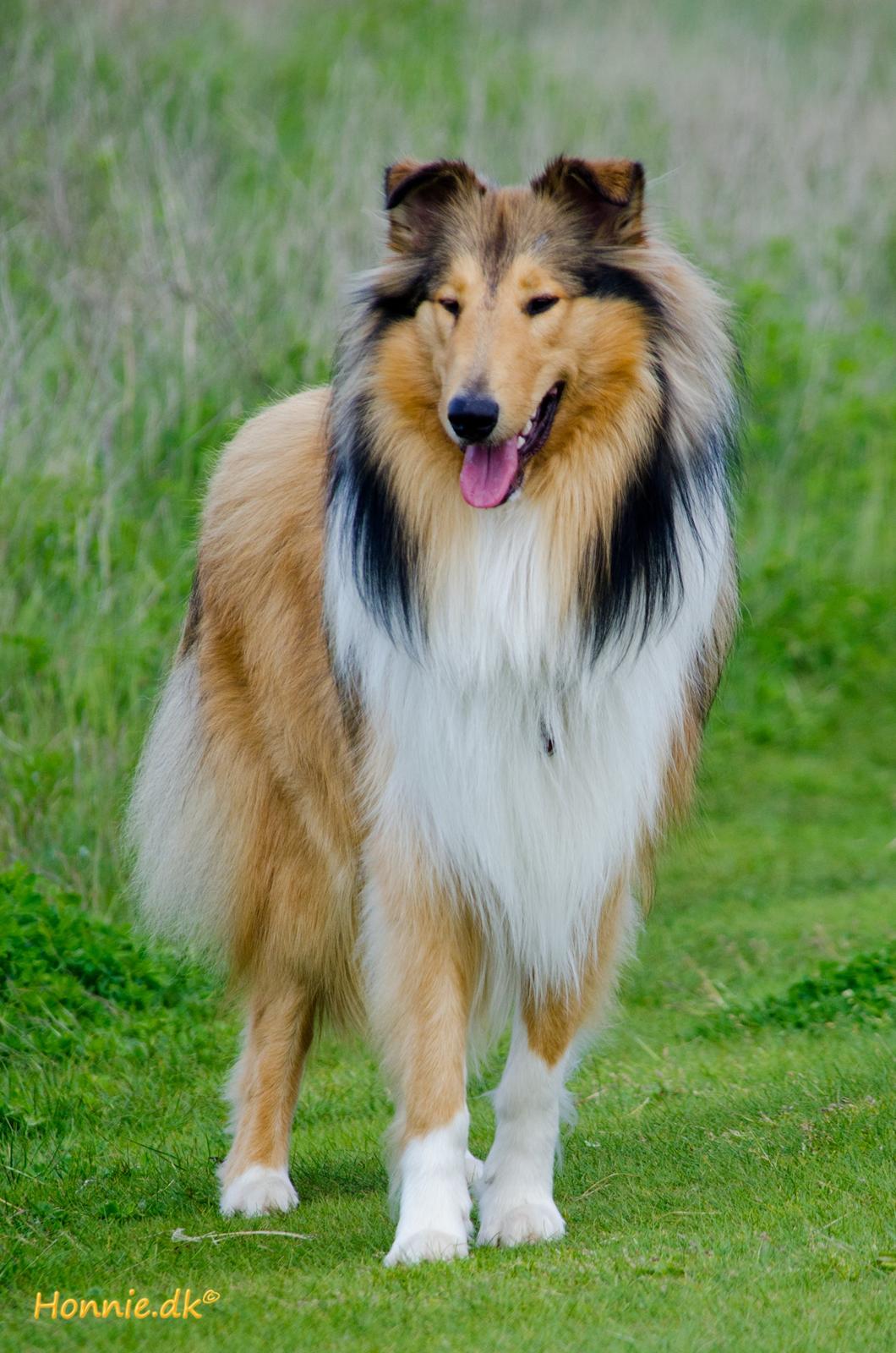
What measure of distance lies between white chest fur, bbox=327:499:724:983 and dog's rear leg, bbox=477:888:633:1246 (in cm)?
14

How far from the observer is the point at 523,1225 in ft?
13.2

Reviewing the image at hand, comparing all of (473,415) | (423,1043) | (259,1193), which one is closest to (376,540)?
(473,415)

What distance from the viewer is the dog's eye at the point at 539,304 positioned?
3979 mm

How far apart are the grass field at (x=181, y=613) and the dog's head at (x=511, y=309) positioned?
0.65 metres

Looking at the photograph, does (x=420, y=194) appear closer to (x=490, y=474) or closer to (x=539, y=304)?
(x=539, y=304)

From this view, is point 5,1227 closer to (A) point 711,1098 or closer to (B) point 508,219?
(A) point 711,1098

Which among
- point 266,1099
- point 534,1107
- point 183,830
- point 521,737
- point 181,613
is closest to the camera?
point 521,737

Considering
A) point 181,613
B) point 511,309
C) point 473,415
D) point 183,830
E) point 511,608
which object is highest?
point 511,309

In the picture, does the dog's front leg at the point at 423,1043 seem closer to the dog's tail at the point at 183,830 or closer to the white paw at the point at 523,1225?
the white paw at the point at 523,1225

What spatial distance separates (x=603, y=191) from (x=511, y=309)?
0.38m

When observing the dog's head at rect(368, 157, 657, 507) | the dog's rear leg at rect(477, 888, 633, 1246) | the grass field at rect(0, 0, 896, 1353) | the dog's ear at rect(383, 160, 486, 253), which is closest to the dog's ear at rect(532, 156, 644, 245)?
the dog's head at rect(368, 157, 657, 507)

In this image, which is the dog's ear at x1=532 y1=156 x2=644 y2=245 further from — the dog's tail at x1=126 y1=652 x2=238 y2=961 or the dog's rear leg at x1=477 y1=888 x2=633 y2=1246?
the dog's tail at x1=126 y1=652 x2=238 y2=961

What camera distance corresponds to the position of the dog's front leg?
12.8ft

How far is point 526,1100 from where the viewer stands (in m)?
4.17
